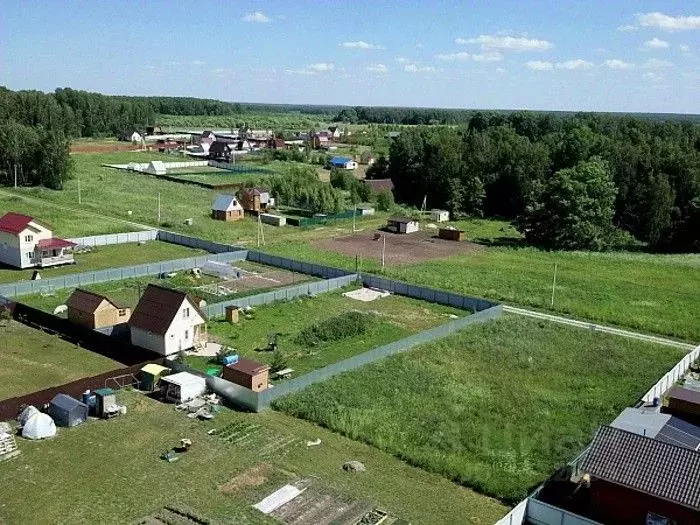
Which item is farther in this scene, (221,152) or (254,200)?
(221,152)

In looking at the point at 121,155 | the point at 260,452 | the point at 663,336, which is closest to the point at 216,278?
the point at 260,452

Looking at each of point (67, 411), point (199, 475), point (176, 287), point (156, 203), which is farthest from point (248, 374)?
point (156, 203)

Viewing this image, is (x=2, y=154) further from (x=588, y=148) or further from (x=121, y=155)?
(x=588, y=148)

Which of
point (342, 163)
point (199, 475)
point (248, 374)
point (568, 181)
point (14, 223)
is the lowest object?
point (199, 475)

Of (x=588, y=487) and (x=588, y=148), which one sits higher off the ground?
(x=588, y=148)

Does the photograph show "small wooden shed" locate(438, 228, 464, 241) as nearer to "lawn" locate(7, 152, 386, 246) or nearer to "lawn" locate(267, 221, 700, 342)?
"lawn" locate(267, 221, 700, 342)

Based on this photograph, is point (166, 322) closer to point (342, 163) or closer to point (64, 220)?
point (64, 220)

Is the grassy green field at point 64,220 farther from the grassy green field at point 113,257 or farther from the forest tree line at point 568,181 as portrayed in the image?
the forest tree line at point 568,181
